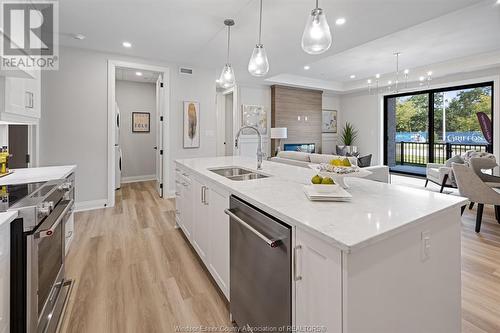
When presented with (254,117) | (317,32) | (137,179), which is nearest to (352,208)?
(317,32)

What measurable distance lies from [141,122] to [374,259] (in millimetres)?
6779

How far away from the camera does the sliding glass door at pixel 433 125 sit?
5.85m

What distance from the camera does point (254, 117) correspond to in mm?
6809

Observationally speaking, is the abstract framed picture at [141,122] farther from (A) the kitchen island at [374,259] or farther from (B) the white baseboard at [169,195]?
(A) the kitchen island at [374,259]

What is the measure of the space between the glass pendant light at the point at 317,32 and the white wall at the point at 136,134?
573cm

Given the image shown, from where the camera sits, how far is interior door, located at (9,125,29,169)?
264 cm

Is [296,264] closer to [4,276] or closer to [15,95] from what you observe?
[4,276]

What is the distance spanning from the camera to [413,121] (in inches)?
281

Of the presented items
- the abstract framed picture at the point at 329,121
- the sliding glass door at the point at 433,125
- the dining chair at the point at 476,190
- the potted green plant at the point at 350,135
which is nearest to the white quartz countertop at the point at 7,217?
the dining chair at the point at 476,190

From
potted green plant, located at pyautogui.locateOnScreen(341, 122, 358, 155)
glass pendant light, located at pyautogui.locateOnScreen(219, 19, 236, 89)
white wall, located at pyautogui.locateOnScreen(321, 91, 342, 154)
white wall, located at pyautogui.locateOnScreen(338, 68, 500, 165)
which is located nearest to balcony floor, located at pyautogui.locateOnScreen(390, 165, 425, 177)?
white wall, located at pyautogui.locateOnScreen(338, 68, 500, 165)

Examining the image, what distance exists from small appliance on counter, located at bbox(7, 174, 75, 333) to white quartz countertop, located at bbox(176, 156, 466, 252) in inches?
39.6

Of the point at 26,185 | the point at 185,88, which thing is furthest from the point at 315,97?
the point at 26,185

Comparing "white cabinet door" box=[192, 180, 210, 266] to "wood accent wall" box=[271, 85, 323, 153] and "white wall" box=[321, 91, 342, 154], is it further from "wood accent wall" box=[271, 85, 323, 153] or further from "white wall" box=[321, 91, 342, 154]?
"white wall" box=[321, 91, 342, 154]

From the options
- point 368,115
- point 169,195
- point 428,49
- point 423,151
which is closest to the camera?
point 428,49
